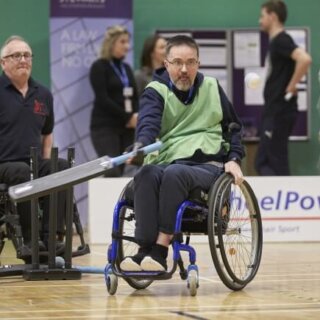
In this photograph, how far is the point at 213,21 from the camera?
9172 mm

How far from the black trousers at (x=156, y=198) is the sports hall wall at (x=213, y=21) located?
16.3 feet

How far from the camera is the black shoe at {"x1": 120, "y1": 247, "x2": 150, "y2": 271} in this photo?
13.6 ft

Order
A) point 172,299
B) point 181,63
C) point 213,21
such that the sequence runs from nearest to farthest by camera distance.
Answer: point 172,299
point 181,63
point 213,21

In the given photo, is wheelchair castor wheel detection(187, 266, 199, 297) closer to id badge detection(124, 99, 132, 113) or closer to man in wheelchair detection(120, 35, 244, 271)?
man in wheelchair detection(120, 35, 244, 271)

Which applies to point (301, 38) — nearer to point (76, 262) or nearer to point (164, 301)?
point (76, 262)

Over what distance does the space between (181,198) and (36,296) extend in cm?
71

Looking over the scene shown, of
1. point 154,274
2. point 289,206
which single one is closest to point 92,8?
point 289,206

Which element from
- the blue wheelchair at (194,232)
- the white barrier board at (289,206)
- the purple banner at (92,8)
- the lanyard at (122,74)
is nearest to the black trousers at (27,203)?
the blue wheelchair at (194,232)

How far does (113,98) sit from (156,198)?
4478mm

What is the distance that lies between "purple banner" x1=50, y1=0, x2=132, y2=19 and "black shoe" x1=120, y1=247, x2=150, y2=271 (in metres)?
4.57

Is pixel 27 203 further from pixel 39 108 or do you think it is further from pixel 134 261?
pixel 134 261

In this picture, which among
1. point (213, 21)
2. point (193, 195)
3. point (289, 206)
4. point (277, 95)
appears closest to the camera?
point (193, 195)

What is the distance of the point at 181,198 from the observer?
13.6ft

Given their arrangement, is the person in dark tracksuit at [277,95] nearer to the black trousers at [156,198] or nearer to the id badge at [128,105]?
the id badge at [128,105]
